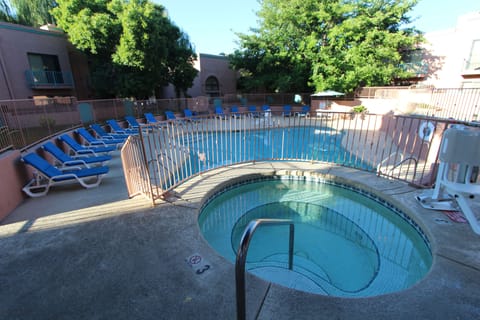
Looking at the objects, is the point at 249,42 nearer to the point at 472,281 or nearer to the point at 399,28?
the point at 399,28

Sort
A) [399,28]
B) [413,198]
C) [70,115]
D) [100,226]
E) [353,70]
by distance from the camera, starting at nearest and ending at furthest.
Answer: [100,226]
[413,198]
[70,115]
[353,70]
[399,28]

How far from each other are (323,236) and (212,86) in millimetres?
21782

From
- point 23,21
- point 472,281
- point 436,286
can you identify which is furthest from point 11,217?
A: point 23,21

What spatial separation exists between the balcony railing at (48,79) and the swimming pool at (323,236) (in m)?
15.3

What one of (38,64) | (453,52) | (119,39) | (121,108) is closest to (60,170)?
(121,108)

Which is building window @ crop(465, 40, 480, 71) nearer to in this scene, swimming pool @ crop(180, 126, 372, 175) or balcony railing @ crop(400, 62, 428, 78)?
balcony railing @ crop(400, 62, 428, 78)

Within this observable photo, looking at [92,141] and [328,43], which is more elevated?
[328,43]

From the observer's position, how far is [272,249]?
367 cm

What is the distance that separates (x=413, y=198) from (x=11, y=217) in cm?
628

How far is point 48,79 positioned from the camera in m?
14.1

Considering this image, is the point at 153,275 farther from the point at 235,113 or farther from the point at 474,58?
the point at 474,58

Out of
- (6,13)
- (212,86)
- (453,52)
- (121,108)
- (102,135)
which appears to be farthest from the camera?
(212,86)

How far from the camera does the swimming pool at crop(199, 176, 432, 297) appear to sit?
2.92m

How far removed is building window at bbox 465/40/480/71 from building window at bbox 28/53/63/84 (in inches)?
1141
